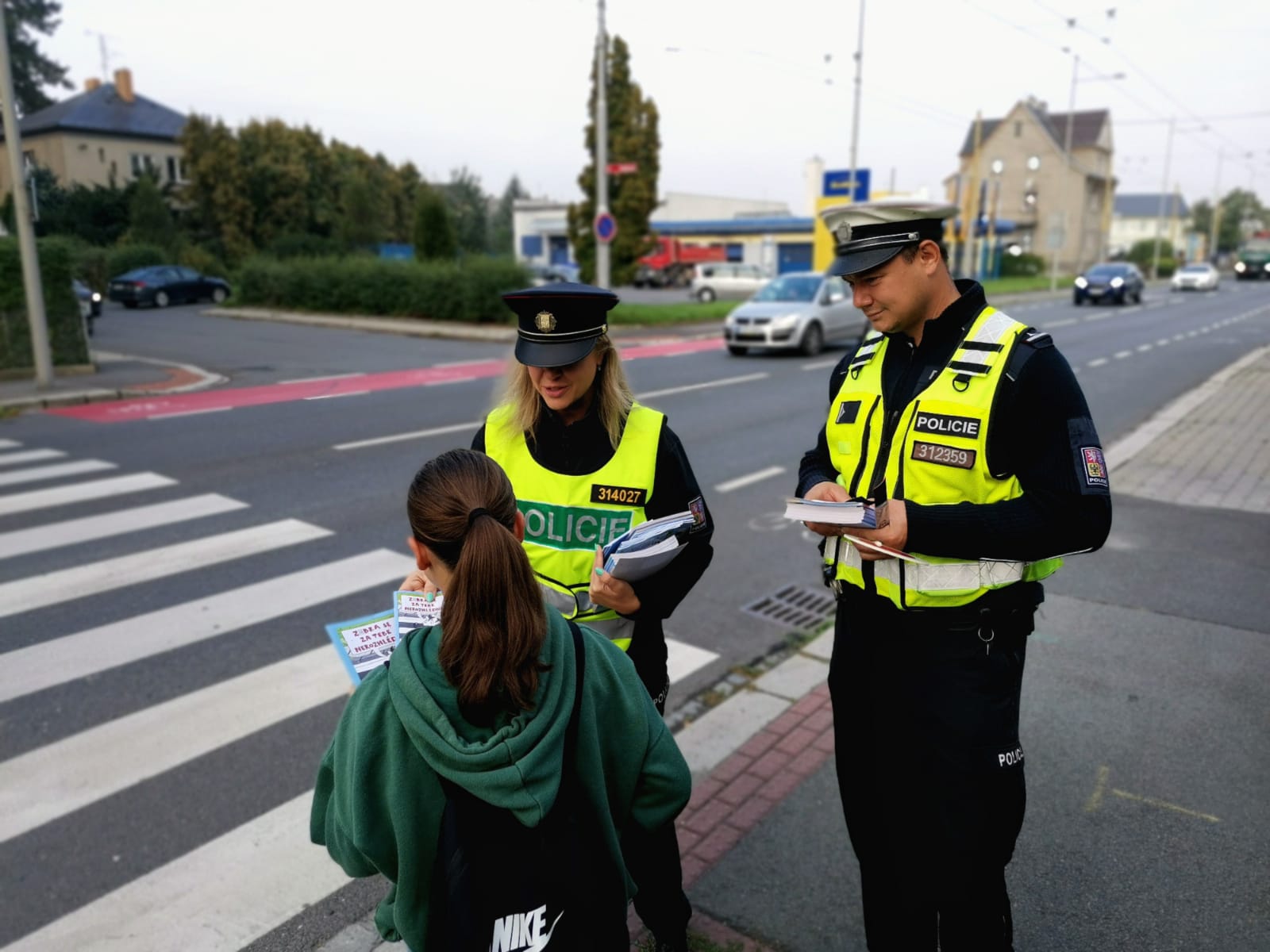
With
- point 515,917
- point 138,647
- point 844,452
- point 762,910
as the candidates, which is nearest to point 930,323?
point 844,452

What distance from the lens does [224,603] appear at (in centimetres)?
572

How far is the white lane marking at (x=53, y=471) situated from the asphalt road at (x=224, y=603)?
0.11 metres

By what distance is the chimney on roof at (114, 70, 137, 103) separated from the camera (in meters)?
22.7

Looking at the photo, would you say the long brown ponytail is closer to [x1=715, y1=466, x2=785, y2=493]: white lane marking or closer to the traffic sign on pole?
[x1=715, y1=466, x2=785, y2=493]: white lane marking

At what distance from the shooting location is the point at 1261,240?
229 feet

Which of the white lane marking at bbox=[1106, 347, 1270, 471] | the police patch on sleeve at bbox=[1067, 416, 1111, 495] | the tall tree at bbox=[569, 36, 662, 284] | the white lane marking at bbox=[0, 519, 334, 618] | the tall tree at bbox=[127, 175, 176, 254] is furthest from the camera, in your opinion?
the tall tree at bbox=[569, 36, 662, 284]

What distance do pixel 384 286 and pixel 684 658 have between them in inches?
1033

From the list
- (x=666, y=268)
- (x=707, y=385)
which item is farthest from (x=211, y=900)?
(x=666, y=268)

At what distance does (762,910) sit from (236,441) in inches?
362

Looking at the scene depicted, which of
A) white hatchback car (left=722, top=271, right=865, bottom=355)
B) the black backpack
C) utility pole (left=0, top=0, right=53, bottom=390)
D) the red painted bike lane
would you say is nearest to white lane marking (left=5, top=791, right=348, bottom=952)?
the black backpack

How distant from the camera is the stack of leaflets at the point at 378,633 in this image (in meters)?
1.95

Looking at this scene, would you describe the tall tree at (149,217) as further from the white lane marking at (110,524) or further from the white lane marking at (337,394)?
the white lane marking at (110,524)

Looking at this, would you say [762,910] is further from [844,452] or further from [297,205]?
[297,205]

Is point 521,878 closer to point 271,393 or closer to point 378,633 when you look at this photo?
point 378,633
